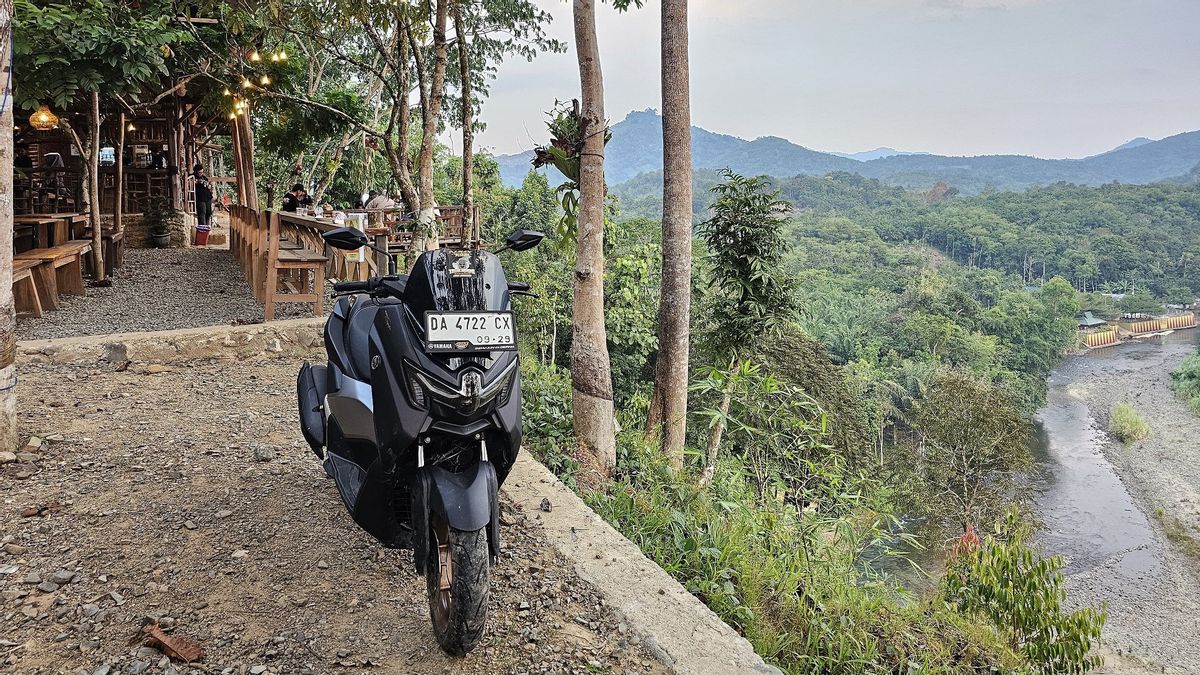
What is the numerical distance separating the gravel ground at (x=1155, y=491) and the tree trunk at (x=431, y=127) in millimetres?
14185

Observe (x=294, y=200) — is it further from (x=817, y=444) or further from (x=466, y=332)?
(x=466, y=332)

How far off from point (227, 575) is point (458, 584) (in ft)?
3.41

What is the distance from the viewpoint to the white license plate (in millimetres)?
2066

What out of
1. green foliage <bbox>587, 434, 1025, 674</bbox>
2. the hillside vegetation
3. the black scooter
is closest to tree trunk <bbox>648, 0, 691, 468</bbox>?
the hillside vegetation

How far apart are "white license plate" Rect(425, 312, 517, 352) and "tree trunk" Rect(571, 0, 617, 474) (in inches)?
115

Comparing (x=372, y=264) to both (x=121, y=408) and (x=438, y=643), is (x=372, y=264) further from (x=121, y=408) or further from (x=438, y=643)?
(x=438, y=643)

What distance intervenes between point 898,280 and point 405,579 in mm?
58418

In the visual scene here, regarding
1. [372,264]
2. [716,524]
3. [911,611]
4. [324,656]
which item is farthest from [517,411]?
[372,264]

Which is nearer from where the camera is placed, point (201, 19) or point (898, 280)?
point (201, 19)

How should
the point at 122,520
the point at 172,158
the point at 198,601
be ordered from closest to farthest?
the point at 198,601 < the point at 122,520 < the point at 172,158

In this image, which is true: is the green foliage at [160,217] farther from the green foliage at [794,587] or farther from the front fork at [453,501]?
the front fork at [453,501]

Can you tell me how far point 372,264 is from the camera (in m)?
8.37

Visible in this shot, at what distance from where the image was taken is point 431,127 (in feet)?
22.9

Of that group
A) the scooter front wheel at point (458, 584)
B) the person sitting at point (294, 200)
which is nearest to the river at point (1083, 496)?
the person sitting at point (294, 200)
